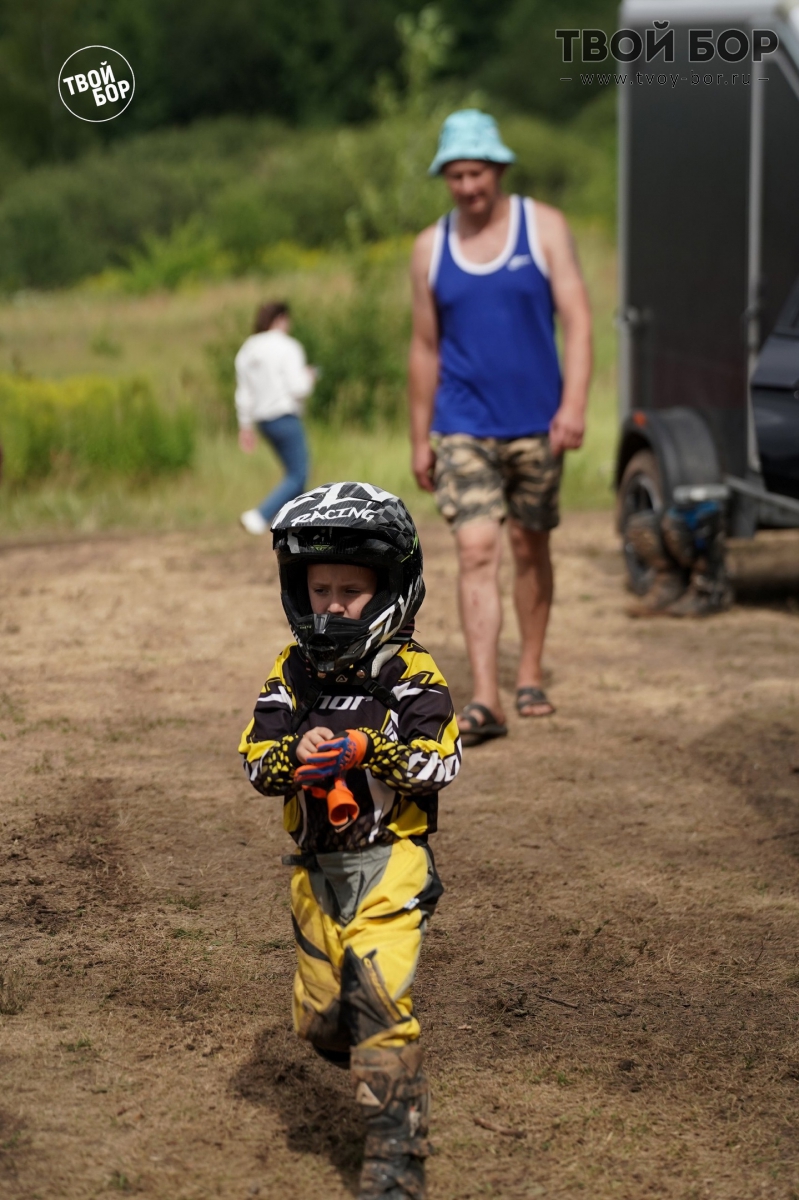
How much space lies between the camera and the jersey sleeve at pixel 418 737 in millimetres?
3059

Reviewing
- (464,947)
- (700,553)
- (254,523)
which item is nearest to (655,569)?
(700,553)

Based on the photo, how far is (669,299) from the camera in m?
9.16

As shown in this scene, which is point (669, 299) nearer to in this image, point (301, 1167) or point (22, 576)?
point (22, 576)

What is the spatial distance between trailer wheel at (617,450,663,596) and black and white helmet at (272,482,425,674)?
5.54 metres

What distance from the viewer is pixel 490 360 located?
6.14m

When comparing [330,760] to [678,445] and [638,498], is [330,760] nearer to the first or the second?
[678,445]

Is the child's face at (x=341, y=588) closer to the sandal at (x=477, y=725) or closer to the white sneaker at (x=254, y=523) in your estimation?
the sandal at (x=477, y=725)

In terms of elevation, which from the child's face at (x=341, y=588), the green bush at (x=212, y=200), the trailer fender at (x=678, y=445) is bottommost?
the trailer fender at (x=678, y=445)

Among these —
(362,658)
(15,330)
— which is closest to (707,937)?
(362,658)

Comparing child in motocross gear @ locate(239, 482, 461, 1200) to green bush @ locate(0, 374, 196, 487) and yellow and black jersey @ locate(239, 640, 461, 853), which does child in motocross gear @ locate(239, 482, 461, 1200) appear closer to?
yellow and black jersey @ locate(239, 640, 461, 853)

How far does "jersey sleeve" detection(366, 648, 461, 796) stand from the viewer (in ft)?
10.0

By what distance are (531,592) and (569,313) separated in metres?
1.16

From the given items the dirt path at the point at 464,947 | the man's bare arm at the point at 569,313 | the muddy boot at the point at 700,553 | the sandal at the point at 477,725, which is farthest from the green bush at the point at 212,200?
the sandal at the point at 477,725

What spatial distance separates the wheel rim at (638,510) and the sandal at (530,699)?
7.52 ft
